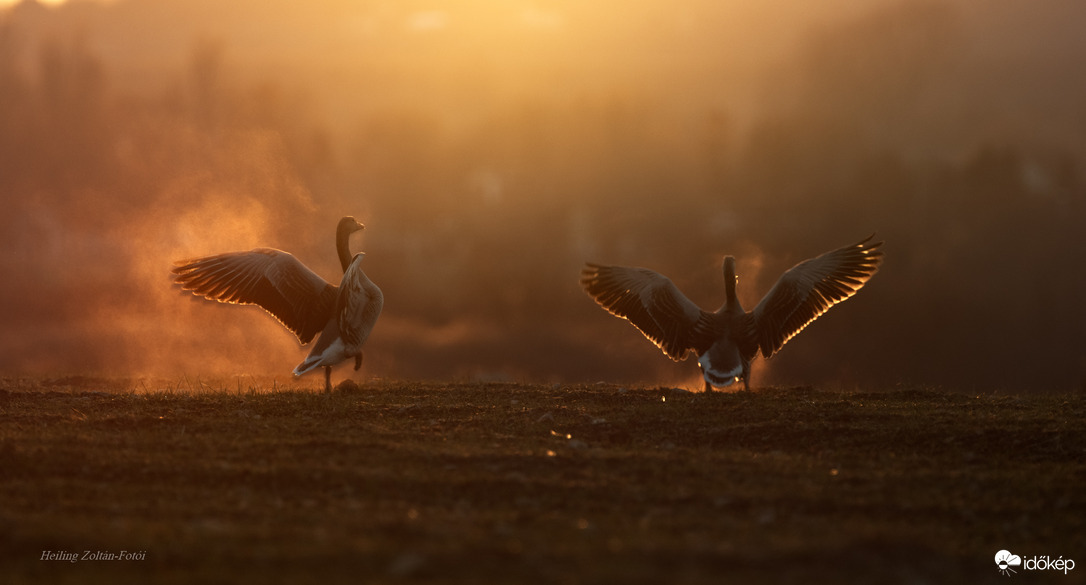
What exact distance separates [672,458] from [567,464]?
1.22 metres

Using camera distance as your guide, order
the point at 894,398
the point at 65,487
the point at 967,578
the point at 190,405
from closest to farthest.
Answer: the point at 967,578
the point at 65,487
the point at 190,405
the point at 894,398

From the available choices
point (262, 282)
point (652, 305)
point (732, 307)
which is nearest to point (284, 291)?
point (262, 282)

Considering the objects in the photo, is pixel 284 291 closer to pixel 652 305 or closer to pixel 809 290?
pixel 652 305

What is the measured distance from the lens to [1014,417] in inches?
512

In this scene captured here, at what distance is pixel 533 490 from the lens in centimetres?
855

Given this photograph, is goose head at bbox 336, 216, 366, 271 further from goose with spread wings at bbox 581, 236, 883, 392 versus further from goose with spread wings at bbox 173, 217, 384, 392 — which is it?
goose with spread wings at bbox 581, 236, 883, 392

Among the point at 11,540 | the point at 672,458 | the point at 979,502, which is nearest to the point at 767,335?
the point at 672,458

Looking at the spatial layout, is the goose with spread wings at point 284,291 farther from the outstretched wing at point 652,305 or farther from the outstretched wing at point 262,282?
the outstretched wing at point 652,305

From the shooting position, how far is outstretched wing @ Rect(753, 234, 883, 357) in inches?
664

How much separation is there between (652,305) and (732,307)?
4.70 feet

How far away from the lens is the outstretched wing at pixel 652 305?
17109mm

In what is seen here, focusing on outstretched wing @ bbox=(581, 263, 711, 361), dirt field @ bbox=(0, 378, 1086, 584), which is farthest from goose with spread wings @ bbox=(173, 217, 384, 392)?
outstretched wing @ bbox=(581, 263, 711, 361)

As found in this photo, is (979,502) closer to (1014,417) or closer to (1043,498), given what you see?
(1043,498)

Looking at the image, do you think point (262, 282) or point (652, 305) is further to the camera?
point (652, 305)
